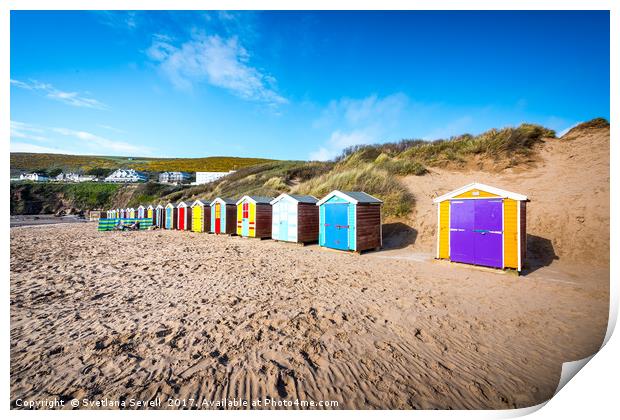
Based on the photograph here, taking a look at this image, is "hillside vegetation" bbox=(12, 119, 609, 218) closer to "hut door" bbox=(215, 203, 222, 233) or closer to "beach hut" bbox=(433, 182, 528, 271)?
"beach hut" bbox=(433, 182, 528, 271)

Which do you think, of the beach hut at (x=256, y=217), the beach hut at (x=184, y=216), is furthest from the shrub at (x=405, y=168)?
the beach hut at (x=184, y=216)

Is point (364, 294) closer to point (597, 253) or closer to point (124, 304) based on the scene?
point (124, 304)

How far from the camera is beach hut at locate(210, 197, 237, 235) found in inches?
712

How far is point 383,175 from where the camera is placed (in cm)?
1659

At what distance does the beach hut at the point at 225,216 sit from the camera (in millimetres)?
18078

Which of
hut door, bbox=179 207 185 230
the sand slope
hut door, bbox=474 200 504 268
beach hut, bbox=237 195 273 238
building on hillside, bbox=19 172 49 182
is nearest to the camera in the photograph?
hut door, bbox=474 200 504 268

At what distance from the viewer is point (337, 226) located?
11.2 metres

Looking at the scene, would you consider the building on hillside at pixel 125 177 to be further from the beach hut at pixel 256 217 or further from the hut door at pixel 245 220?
the beach hut at pixel 256 217

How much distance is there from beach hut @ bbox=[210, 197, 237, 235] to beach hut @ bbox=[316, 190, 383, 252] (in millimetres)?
8863

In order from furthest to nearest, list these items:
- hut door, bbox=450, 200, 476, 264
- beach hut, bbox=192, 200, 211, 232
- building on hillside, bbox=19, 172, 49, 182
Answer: building on hillside, bbox=19, 172, 49, 182, beach hut, bbox=192, 200, 211, 232, hut door, bbox=450, 200, 476, 264

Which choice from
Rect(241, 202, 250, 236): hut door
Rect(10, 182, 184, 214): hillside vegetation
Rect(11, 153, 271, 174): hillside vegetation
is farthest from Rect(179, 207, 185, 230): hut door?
Rect(11, 153, 271, 174): hillside vegetation

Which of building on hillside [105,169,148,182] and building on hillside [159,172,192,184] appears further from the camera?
building on hillside [159,172,192,184]

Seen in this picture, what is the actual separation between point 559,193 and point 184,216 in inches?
1012

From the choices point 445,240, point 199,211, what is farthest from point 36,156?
point 445,240
